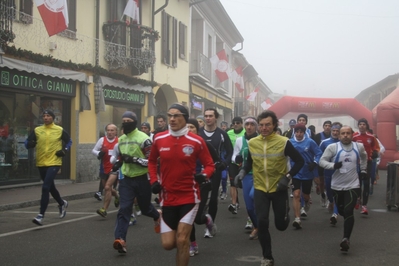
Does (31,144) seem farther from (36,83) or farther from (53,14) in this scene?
(36,83)

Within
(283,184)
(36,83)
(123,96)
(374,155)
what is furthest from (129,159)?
(123,96)

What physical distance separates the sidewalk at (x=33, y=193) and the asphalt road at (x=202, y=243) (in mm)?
1244

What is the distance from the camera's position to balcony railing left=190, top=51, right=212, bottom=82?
2705 centimetres

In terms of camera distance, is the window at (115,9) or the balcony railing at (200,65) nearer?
the window at (115,9)

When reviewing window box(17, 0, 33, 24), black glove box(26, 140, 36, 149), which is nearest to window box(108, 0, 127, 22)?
window box(17, 0, 33, 24)

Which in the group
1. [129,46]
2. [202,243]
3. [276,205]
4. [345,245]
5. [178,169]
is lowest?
[202,243]

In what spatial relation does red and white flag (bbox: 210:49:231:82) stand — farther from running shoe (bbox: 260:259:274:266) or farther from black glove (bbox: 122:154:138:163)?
running shoe (bbox: 260:259:274:266)

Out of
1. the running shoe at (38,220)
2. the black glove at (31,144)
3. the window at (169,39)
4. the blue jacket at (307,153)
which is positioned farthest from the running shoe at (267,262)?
the window at (169,39)

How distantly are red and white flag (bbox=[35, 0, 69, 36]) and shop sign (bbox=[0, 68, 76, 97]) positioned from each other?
1.44 m

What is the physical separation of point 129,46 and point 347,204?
43.3 ft

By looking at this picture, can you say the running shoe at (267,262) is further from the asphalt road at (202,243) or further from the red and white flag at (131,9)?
the red and white flag at (131,9)

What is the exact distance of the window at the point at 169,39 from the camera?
22703 millimetres

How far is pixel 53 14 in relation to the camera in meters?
13.4

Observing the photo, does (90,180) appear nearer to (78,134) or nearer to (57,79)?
(78,134)
